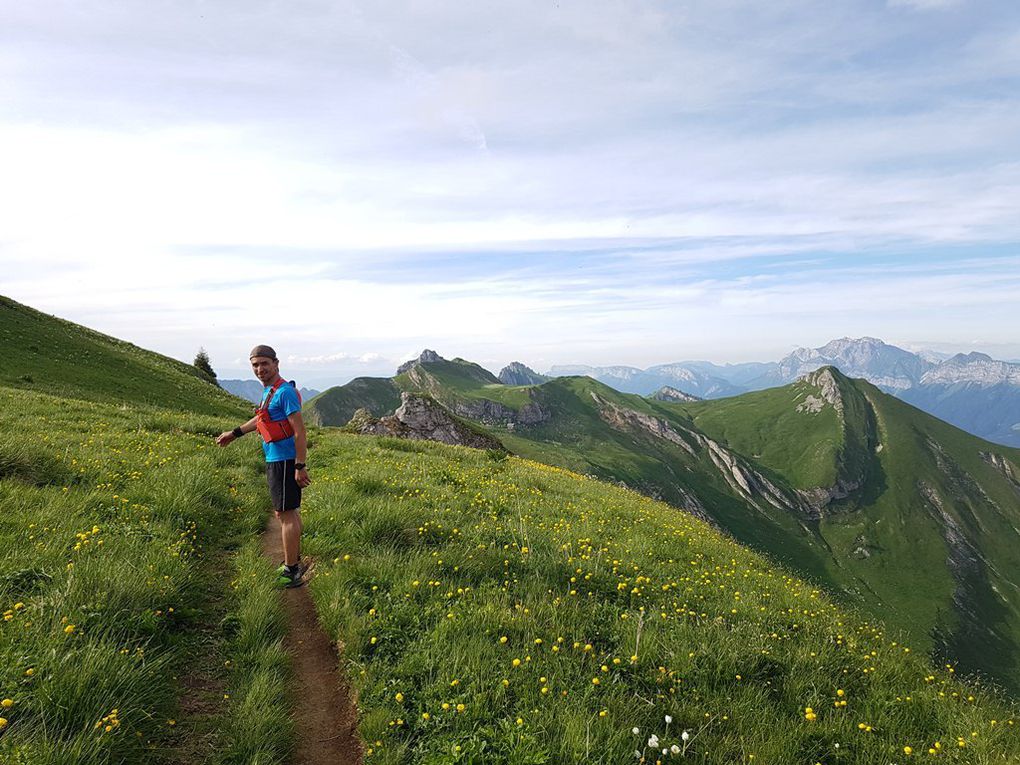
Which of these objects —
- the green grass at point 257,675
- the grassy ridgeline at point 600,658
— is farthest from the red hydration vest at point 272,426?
the green grass at point 257,675

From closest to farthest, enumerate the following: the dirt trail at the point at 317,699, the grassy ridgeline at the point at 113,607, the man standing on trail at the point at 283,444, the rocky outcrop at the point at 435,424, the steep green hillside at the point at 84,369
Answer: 1. the grassy ridgeline at the point at 113,607
2. the dirt trail at the point at 317,699
3. the man standing on trail at the point at 283,444
4. the steep green hillside at the point at 84,369
5. the rocky outcrop at the point at 435,424

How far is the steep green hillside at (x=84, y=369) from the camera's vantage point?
31344mm

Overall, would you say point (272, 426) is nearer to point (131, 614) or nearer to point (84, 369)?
point (131, 614)

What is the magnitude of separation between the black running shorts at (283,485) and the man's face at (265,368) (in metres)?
1.57

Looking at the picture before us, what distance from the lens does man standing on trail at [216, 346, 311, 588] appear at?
8.42m

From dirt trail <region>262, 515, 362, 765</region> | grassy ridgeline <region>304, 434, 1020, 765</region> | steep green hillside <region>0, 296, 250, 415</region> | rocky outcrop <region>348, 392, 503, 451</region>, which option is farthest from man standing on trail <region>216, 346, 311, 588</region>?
rocky outcrop <region>348, 392, 503, 451</region>

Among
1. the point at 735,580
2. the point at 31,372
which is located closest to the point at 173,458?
the point at 735,580

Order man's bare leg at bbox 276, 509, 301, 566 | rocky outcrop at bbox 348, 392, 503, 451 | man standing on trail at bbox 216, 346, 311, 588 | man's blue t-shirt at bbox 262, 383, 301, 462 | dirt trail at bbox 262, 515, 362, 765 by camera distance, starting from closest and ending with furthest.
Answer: dirt trail at bbox 262, 515, 362, 765 < man's bare leg at bbox 276, 509, 301, 566 < man standing on trail at bbox 216, 346, 311, 588 < man's blue t-shirt at bbox 262, 383, 301, 462 < rocky outcrop at bbox 348, 392, 503, 451

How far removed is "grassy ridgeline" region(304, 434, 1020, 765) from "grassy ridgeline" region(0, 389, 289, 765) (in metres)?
1.39

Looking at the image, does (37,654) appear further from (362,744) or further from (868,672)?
(868,672)

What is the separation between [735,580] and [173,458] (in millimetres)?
13905

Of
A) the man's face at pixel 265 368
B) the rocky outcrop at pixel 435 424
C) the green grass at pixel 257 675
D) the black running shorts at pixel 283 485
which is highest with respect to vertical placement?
the man's face at pixel 265 368

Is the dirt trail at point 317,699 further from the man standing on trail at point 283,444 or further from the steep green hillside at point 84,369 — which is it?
the steep green hillside at point 84,369

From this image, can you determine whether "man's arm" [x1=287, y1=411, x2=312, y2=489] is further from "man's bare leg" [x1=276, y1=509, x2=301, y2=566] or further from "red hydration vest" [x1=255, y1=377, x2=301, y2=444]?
"man's bare leg" [x1=276, y1=509, x2=301, y2=566]
